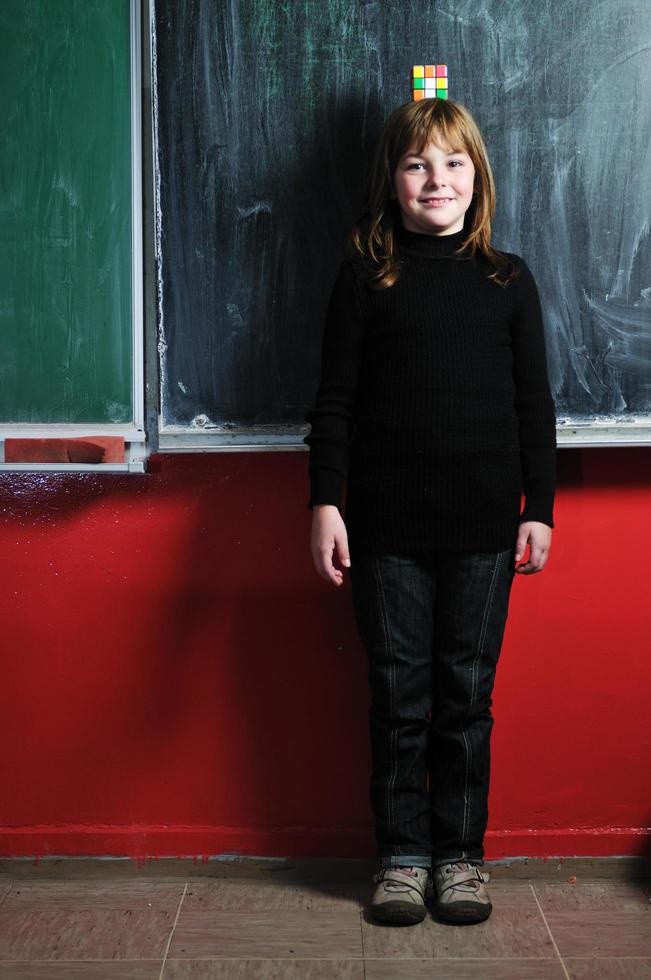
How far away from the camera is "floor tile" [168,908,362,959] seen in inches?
60.4

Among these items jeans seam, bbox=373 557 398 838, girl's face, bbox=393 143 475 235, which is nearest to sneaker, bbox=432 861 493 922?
jeans seam, bbox=373 557 398 838

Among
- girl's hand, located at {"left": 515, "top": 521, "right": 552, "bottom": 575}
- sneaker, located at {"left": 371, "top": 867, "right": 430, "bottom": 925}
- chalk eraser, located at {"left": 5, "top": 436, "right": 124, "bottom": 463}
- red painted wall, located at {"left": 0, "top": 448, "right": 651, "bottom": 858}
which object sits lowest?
sneaker, located at {"left": 371, "top": 867, "right": 430, "bottom": 925}

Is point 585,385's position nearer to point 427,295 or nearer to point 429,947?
point 427,295

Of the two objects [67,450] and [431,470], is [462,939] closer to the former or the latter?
[431,470]

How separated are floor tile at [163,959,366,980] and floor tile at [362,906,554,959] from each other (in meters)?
0.06

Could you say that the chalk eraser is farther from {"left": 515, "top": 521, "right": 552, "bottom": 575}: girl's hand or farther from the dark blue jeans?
{"left": 515, "top": 521, "right": 552, "bottom": 575}: girl's hand

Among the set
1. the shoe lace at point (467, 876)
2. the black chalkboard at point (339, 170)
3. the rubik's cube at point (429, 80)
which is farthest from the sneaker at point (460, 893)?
the rubik's cube at point (429, 80)

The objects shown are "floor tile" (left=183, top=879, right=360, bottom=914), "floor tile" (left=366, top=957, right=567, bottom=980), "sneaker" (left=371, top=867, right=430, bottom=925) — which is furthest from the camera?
"floor tile" (left=183, top=879, right=360, bottom=914)

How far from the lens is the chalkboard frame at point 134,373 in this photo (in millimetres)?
1609

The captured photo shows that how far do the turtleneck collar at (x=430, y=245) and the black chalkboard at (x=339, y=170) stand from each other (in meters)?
0.14

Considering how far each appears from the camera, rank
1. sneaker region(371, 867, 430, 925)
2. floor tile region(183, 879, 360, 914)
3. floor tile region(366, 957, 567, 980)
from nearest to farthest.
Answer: floor tile region(366, 957, 567, 980) < sneaker region(371, 867, 430, 925) < floor tile region(183, 879, 360, 914)

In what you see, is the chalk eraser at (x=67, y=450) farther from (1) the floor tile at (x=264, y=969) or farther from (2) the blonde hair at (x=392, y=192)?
(1) the floor tile at (x=264, y=969)

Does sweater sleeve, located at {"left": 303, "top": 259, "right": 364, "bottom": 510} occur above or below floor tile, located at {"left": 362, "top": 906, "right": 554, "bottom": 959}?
above

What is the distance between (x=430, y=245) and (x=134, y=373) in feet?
1.79
